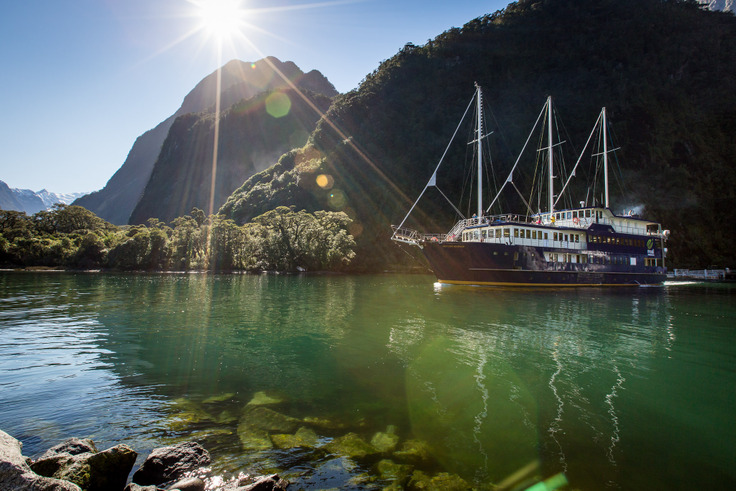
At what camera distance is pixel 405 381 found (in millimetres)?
10406

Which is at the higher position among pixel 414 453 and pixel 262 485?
pixel 262 485

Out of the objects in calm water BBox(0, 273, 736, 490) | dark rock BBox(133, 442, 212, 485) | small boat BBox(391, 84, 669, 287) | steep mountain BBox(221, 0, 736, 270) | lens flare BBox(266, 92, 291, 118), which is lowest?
calm water BBox(0, 273, 736, 490)

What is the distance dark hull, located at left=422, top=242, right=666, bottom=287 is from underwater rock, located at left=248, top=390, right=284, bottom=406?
32.0m

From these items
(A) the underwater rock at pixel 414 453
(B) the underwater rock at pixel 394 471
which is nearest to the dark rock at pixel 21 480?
(B) the underwater rock at pixel 394 471

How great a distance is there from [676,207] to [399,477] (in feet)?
343

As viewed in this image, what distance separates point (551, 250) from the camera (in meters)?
41.9

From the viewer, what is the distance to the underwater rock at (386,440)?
21.8ft

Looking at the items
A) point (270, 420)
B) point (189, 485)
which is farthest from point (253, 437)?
point (189, 485)

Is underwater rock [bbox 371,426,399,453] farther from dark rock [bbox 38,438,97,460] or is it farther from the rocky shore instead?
dark rock [bbox 38,438,97,460]

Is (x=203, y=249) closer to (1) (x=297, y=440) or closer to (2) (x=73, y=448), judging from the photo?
(2) (x=73, y=448)

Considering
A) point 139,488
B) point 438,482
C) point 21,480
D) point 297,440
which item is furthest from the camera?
point 297,440

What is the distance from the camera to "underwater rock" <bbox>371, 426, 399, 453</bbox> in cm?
665

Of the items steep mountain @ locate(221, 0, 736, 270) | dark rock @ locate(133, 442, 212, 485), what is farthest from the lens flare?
dark rock @ locate(133, 442, 212, 485)

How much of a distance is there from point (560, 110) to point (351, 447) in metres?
119
